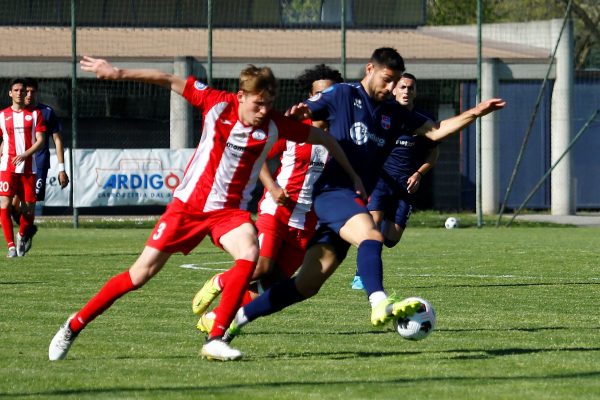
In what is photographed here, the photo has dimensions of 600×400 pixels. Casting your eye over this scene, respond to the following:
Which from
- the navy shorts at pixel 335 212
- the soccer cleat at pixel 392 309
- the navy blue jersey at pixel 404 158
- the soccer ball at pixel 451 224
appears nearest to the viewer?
the soccer cleat at pixel 392 309

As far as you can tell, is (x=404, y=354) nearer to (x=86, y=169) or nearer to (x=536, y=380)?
(x=536, y=380)

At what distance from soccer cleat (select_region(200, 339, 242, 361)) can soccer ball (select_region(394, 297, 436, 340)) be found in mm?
907

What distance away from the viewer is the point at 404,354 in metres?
7.27

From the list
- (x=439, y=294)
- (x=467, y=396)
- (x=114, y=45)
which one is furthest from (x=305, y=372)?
(x=114, y=45)

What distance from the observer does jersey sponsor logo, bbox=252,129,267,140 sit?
725 centimetres

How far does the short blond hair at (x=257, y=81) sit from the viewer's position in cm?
711

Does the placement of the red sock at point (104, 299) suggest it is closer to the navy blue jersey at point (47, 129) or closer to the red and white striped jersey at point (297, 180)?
the red and white striped jersey at point (297, 180)

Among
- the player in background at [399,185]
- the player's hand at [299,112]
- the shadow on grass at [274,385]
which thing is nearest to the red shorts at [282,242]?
the player's hand at [299,112]

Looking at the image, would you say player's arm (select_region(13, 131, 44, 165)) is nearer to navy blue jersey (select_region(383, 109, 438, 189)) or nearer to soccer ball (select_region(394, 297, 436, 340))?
navy blue jersey (select_region(383, 109, 438, 189))

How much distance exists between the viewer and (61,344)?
7.02 meters

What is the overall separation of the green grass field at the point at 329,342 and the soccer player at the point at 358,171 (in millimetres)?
356

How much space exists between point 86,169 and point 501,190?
11.8 m

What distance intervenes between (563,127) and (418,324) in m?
23.9

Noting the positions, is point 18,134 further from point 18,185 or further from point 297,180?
point 297,180
